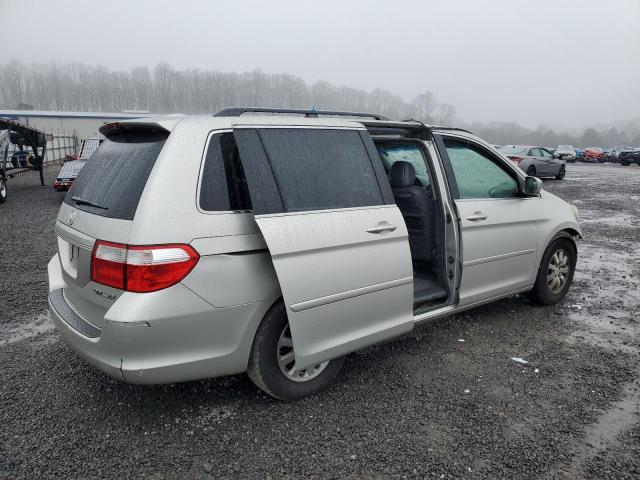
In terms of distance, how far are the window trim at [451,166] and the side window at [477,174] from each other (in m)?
0.02

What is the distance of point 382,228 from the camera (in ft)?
10.1

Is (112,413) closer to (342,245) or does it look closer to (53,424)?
(53,424)

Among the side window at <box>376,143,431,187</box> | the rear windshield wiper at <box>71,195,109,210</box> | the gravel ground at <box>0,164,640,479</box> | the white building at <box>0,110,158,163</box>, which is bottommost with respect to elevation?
the white building at <box>0,110,158,163</box>

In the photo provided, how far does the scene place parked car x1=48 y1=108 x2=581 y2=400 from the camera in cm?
240

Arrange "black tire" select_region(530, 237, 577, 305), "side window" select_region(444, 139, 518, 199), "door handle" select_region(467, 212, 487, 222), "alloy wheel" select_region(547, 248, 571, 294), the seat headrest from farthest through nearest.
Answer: "alloy wheel" select_region(547, 248, 571, 294), "black tire" select_region(530, 237, 577, 305), the seat headrest, "side window" select_region(444, 139, 518, 199), "door handle" select_region(467, 212, 487, 222)

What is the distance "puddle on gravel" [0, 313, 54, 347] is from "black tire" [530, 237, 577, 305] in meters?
4.58

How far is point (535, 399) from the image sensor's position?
3074 mm

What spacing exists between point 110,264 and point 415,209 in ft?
8.57

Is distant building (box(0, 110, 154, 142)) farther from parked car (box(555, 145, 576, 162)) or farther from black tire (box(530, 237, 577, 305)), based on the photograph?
black tire (box(530, 237, 577, 305))

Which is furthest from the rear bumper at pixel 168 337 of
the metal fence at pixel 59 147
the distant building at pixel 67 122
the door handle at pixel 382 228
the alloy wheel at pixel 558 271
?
the distant building at pixel 67 122

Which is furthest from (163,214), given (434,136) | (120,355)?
(434,136)

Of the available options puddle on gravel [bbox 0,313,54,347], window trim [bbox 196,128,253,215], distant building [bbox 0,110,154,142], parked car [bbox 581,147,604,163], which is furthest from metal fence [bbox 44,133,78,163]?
parked car [bbox 581,147,604,163]

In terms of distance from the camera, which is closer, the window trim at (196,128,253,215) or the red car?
the window trim at (196,128,253,215)

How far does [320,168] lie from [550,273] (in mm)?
3026
